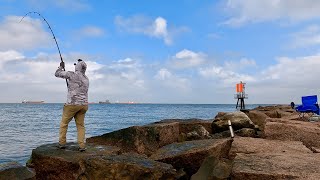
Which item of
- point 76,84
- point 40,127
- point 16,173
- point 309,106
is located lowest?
point 40,127

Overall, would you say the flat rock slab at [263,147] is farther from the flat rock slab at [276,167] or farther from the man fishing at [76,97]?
the man fishing at [76,97]

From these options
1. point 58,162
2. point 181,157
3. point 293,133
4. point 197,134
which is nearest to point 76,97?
point 58,162

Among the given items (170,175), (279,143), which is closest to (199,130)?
(279,143)

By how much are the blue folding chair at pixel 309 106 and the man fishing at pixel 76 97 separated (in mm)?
12012

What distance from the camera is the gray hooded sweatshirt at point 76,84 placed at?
264 inches

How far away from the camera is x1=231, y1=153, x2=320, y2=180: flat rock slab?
178 inches

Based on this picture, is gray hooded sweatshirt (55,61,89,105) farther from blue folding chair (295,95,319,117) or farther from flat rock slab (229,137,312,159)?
blue folding chair (295,95,319,117)

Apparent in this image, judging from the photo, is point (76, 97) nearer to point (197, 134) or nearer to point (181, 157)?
point (181, 157)

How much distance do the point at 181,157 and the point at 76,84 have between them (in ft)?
8.45

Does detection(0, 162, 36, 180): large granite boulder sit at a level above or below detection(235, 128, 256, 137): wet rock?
below

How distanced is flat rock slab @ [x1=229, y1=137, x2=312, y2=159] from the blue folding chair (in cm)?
924

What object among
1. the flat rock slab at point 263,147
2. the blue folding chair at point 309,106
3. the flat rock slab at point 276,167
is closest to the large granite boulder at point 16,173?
the flat rock slab at point 276,167

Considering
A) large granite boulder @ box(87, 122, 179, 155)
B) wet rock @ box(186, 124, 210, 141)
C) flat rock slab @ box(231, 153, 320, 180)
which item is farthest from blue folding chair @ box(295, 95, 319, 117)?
flat rock slab @ box(231, 153, 320, 180)

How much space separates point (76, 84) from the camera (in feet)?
22.1
